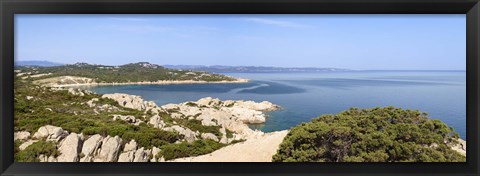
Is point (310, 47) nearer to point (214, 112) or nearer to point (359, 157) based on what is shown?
point (214, 112)

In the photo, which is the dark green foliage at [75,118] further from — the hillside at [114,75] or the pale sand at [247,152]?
the pale sand at [247,152]

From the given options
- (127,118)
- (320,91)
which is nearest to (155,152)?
(127,118)

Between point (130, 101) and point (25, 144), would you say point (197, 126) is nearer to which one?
point (130, 101)

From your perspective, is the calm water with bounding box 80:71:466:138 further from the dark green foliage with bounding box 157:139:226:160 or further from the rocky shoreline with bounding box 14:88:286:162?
the dark green foliage with bounding box 157:139:226:160

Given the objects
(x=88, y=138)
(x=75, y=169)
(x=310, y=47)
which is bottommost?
(x=88, y=138)

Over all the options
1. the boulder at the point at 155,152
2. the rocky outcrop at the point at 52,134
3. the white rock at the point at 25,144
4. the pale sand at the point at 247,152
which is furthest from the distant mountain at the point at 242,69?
the white rock at the point at 25,144

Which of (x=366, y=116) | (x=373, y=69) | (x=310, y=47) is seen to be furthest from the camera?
(x=373, y=69)

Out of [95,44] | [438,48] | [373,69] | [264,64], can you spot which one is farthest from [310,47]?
[95,44]
